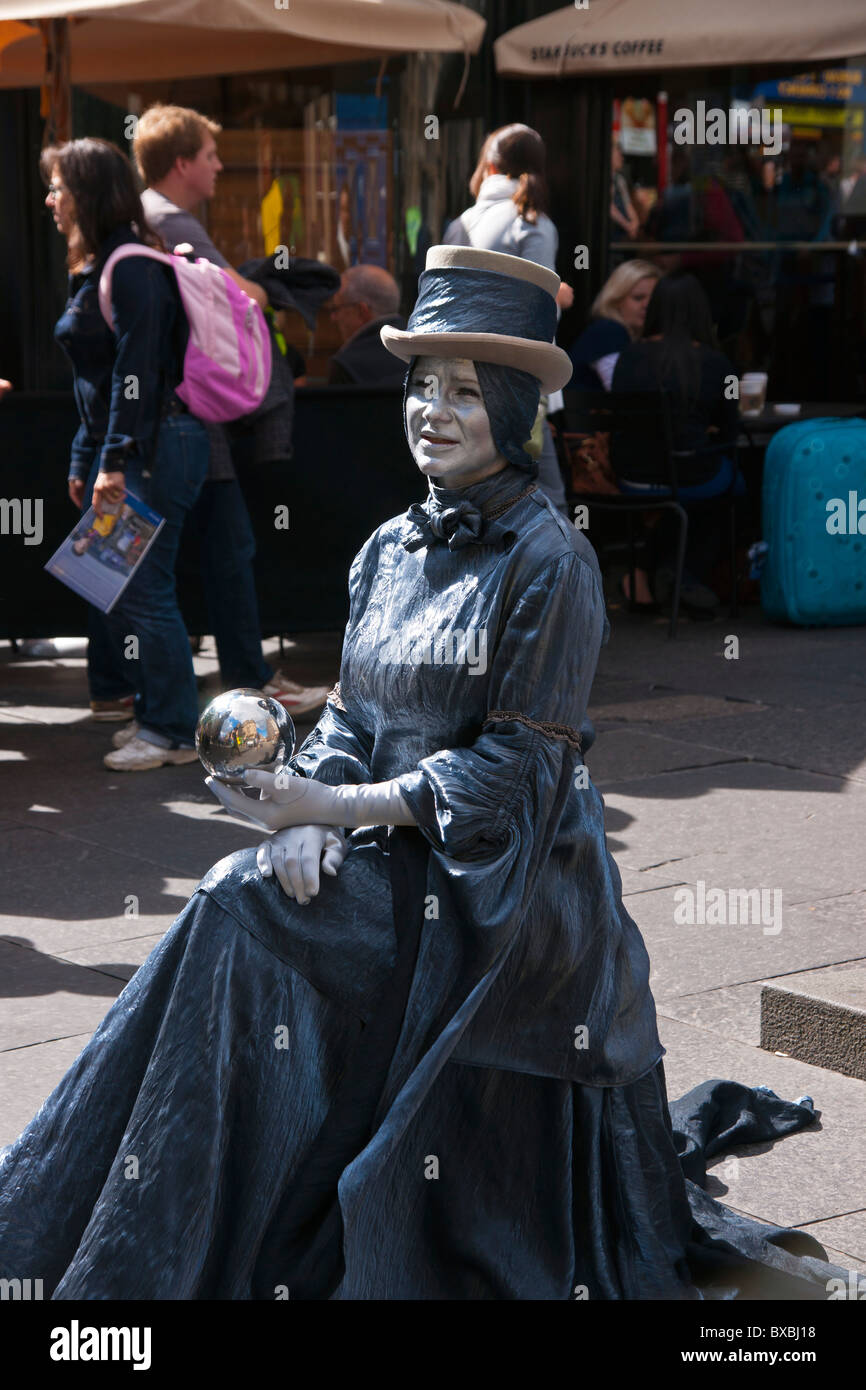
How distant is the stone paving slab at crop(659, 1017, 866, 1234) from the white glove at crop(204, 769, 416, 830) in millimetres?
1165

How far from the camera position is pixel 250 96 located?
10.6 m

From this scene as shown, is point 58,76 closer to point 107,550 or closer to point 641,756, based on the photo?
point 107,550

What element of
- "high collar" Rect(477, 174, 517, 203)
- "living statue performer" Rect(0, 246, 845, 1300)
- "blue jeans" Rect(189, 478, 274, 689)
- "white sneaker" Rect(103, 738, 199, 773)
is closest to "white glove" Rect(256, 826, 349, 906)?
"living statue performer" Rect(0, 246, 845, 1300)

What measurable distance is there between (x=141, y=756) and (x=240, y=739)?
3.95 m

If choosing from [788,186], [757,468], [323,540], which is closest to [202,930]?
[323,540]

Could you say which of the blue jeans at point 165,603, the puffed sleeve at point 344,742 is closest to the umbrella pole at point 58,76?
the blue jeans at point 165,603

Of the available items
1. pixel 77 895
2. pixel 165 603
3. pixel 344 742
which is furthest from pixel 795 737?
pixel 344 742

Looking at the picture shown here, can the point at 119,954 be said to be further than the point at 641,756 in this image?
No

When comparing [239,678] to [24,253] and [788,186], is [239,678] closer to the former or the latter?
[24,253]

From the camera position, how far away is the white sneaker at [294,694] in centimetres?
729

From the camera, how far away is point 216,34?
29.7ft

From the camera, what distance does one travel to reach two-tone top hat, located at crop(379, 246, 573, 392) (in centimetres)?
290

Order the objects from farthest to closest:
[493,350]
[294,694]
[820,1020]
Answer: [294,694]
[820,1020]
[493,350]

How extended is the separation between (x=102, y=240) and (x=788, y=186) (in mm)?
6380
